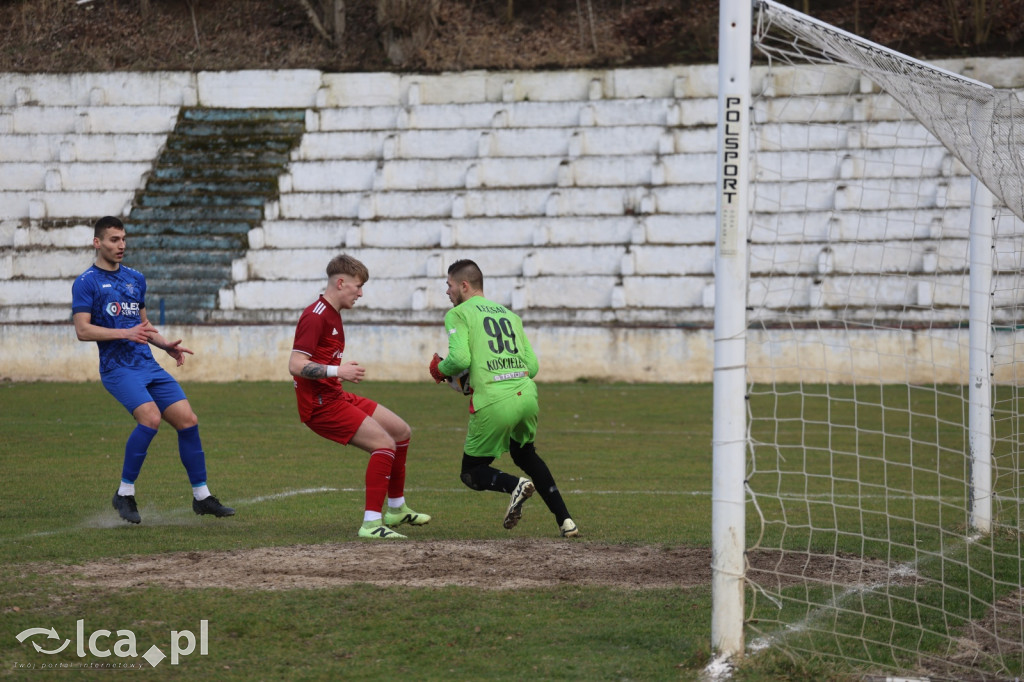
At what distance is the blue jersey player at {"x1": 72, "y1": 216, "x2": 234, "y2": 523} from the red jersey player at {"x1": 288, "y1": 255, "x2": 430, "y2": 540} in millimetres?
1037

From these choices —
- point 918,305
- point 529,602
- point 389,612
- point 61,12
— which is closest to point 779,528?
point 529,602

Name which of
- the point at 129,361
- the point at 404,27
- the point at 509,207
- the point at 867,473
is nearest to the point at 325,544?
the point at 129,361

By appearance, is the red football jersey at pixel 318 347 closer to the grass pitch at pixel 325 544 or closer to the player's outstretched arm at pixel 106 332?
the grass pitch at pixel 325 544

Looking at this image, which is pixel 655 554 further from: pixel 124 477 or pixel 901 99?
pixel 124 477

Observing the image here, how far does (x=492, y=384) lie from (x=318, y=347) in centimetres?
126

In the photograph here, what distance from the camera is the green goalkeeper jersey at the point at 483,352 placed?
7582 millimetres

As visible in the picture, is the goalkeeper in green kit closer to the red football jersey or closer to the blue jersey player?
the red football jersey

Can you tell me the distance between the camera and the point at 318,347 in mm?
7941

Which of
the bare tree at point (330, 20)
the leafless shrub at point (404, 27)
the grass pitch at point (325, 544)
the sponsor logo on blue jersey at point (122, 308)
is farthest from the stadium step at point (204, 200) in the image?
the sponsor logo on blue jersey at point (122, 308)

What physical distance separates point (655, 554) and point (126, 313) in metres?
4.19

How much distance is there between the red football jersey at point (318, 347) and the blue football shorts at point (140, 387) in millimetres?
1033

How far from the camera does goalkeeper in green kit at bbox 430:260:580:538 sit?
760cm

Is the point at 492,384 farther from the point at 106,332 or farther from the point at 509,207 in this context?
the point at 509,207

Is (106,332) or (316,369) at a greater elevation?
(106,332)
